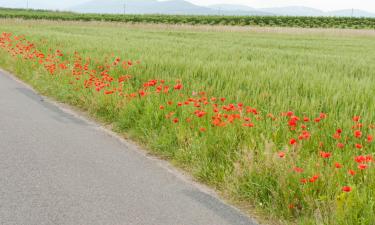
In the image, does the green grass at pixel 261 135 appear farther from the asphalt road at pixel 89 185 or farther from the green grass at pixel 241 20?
the green grass at pixel 241 20

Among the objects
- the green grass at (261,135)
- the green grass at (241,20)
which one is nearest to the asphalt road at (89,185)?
the green grass at (261,135)

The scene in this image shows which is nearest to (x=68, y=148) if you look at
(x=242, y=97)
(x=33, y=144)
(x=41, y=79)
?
(x=33, y=144)

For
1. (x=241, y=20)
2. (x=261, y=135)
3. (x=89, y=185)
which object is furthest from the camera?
(x=241, y=20)

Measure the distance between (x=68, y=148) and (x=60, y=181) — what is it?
140 cm

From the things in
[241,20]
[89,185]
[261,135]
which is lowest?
[89,185]

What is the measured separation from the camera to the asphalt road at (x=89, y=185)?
4004 mm

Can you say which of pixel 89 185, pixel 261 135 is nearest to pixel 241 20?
pixel 261 135

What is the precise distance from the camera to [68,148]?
20.4 ft

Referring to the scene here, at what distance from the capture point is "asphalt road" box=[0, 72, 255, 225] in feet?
13.1

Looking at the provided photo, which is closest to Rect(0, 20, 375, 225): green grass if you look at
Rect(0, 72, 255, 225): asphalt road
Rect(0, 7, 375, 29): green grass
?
Rect(0, 72, 255, 225): asphalt road

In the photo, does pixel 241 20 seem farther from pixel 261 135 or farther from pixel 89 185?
pixel 89 185

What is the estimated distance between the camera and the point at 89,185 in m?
4.78

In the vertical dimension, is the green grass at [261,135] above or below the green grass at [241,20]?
below

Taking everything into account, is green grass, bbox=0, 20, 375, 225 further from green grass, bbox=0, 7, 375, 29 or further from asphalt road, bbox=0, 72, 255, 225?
green grass, bbox=0, 7, 375, 29
